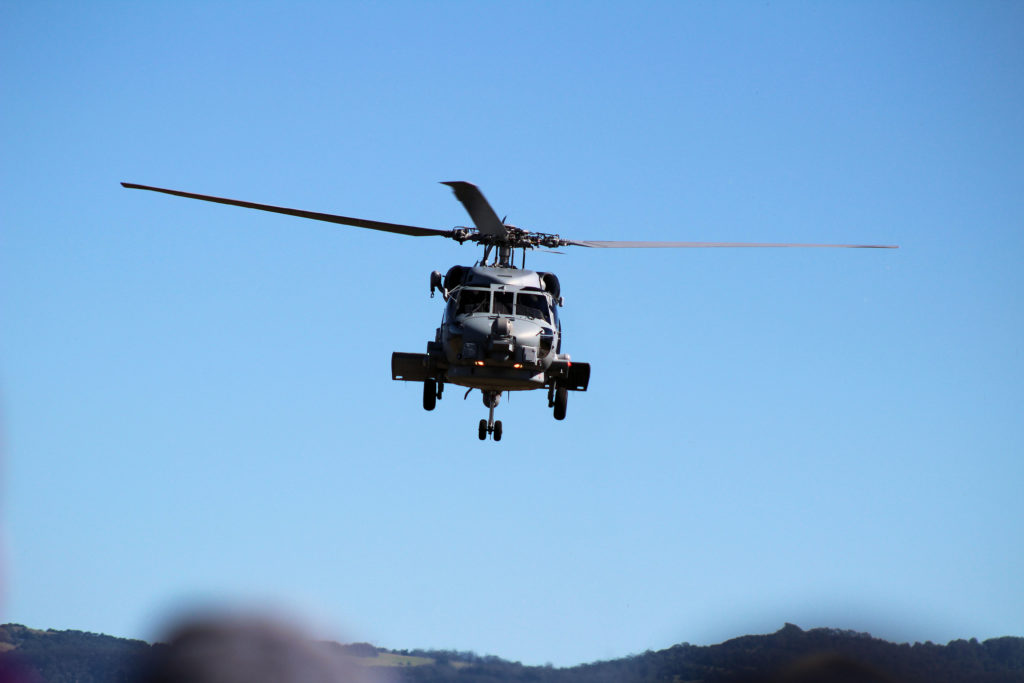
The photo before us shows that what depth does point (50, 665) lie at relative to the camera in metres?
52.6

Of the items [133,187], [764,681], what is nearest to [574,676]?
[764,681]

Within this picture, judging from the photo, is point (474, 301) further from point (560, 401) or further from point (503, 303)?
point (560, 401)

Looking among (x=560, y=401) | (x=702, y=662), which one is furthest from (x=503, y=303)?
(x=702, y=662)

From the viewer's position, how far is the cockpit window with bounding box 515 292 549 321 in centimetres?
3712

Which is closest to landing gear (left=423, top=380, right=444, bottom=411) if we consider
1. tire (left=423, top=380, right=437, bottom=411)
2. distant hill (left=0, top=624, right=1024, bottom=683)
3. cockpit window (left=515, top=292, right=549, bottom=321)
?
tire (left=423, top=380, right=437, bottom=411)

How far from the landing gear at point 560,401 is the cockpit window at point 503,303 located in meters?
3.24

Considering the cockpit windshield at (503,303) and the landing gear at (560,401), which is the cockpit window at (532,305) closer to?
the cockpit windshield at (503,303)

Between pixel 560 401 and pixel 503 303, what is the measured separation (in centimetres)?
368

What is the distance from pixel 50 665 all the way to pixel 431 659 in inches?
556

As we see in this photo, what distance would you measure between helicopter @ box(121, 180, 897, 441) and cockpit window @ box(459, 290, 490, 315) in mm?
24

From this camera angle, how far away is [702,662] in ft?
127

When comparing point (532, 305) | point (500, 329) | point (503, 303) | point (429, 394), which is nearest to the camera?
point (500, 329)

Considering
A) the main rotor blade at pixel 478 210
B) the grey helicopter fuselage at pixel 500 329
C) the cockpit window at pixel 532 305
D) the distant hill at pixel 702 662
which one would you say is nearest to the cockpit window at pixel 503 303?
the grey helicopter fuselage at pixel 500 329

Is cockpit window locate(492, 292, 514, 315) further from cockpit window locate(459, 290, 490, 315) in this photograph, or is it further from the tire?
the tire
